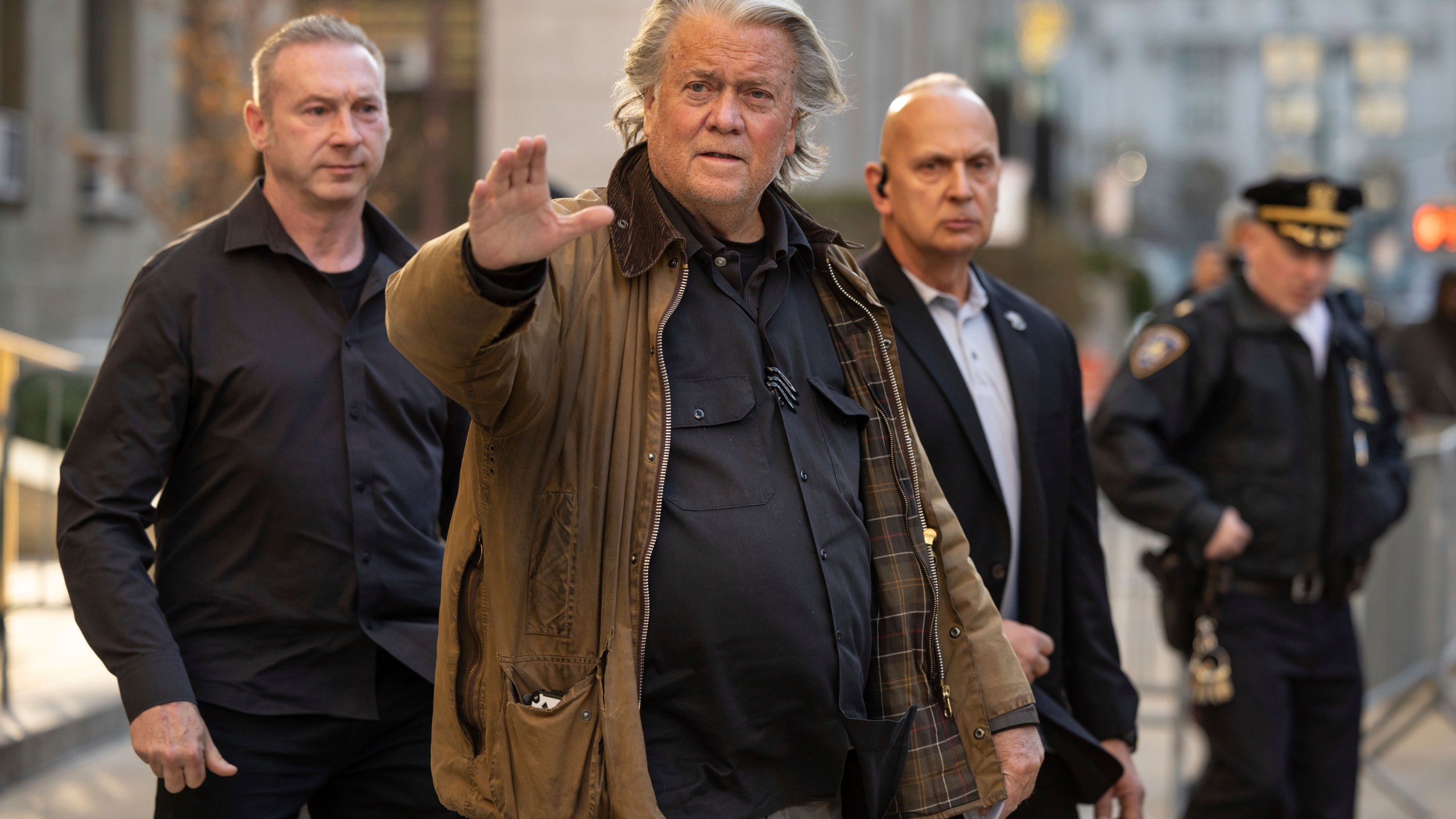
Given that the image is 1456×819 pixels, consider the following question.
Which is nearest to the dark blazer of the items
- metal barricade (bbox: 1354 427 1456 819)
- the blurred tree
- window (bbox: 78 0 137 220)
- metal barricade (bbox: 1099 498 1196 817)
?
metal barricade (bbox: 1099 498 1196 817)

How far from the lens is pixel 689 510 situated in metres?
2.76

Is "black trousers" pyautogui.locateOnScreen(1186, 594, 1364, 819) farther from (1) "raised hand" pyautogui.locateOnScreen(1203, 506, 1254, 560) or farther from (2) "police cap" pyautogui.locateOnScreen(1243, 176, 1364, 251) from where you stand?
(2) "police cap" pyautogui.locateOnScreen(1243, 176, 1364, 251)

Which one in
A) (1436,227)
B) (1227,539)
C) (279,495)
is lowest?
(1436,227)

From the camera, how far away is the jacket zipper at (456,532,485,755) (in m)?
2.80

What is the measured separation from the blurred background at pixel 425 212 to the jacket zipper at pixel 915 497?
2.30 feet

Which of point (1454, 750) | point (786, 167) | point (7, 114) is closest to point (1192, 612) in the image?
point (786, 167)

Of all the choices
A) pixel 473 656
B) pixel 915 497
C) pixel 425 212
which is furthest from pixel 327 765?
pixel 425 212

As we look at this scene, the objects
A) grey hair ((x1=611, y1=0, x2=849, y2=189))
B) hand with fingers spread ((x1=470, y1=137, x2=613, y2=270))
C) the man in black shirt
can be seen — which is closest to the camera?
hand with fingers spread ((x1=470, y1=137, x2=613, y2=270))

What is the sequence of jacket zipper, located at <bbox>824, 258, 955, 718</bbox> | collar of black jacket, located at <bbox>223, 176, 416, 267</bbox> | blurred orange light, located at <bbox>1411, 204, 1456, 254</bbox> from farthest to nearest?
blurred orange light, located at <bbox>1411, 204, 1456, 254</bbox> → collar of black jacket, located at <bbox>223, 176, 416, 267</bbox> → jacket zipper, located at <bbox>824, 258, 955, 718</bbox>

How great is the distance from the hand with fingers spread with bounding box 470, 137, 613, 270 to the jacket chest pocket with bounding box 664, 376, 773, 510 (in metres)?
0.51

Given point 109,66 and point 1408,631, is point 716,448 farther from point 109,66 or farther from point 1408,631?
point 109,66

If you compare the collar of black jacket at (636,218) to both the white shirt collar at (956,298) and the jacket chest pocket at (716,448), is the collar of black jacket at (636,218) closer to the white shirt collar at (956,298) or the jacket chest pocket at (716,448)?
the jacket chest pocket at (716,448)

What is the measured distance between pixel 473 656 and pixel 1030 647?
1485mm

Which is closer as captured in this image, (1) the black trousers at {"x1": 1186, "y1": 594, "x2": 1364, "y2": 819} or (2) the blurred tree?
(1) the black trousers at {"x1": 1186, "y1": 594, "x2": 1364, "y2": 819}
